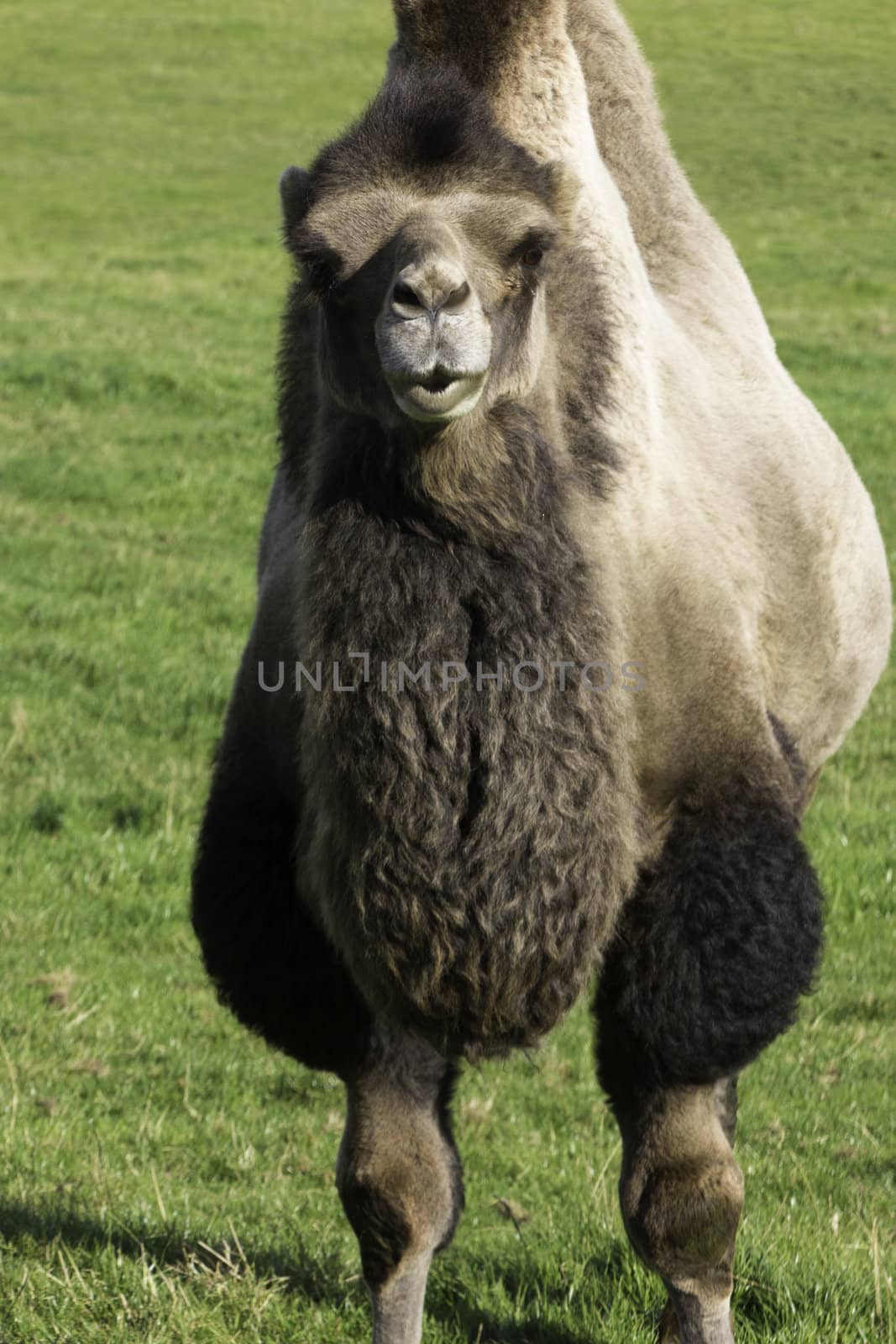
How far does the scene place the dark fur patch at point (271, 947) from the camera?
381cm

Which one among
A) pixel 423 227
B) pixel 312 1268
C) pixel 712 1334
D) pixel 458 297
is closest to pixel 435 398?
pixel 458 297

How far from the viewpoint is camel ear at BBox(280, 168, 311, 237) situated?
3.43 m

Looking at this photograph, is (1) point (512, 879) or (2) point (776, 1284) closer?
(1) point (512, 879)

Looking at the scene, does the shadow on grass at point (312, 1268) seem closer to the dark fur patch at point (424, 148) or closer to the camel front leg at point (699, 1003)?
the camel front leg at point (699, 1003)

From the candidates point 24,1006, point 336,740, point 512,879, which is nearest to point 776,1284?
point 512,879

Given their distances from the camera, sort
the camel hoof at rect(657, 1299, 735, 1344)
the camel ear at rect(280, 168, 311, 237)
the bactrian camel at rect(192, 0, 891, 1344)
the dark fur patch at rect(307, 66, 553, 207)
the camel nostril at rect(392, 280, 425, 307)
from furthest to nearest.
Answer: the camel hoof at rect(657, 1299, 735, 1344) < the camel ear at rect(280, 168, 311, 237) < the dark fur patch at rect(307, 66, 553, 207) < the bactrian camel at rect(192, 0, 891, 1344) < the camel nostril at rect(392, 280, 425, 307)

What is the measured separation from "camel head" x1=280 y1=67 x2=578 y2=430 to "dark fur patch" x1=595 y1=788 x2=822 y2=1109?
1.00 m

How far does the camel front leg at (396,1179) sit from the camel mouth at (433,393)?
1.39m

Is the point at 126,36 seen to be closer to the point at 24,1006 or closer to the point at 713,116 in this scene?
the point at 713,116

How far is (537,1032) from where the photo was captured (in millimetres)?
3352

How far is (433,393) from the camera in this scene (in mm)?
3041

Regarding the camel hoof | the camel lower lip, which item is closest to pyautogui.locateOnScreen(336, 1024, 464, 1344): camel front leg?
the camel hoof

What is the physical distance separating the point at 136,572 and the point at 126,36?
1235 inches

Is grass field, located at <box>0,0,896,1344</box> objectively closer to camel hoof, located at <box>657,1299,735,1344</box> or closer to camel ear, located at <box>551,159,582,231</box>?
camel hoof, located at <box>657,1299,735,1344</box>
